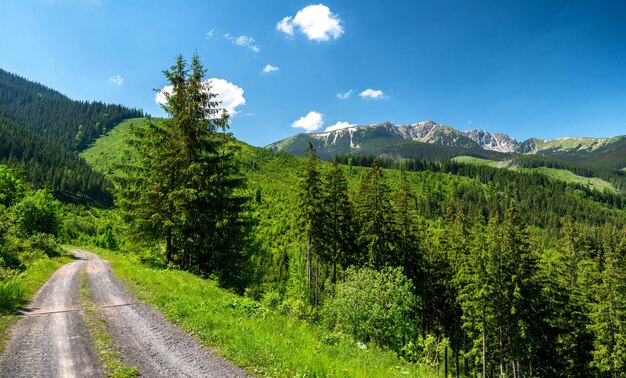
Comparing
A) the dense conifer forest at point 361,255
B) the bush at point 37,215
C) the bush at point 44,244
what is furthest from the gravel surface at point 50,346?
the bush at point 37,215

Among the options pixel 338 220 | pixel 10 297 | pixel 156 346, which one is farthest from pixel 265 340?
pixel 338 220

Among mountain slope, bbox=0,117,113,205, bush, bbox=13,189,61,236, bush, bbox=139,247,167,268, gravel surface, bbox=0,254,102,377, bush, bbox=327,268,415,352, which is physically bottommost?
bush, bbox=327,268,415,352

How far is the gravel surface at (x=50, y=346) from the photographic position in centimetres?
699

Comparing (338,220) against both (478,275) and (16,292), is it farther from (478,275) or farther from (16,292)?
(16,292)

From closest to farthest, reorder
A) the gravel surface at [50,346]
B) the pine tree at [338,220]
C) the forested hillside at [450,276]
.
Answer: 1. the gravel surface at [50,346]
2. the forested hillside at [450,276]
3. the pine tree at [338,220]

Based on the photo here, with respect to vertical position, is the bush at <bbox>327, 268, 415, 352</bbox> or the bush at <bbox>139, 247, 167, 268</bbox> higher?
the bush at <bbox>139, 247, 167, 268</bbox>

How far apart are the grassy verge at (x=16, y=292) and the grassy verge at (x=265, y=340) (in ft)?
12.8

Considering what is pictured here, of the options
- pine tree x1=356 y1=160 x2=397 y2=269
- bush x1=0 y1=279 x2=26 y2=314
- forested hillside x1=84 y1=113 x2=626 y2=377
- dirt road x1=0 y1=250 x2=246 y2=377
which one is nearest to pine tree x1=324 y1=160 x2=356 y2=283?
forested hillside x1=84 y1=113 x2=626 y2=377

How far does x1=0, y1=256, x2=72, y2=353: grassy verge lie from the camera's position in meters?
9.44

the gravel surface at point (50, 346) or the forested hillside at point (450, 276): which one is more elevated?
the gravel surface at point (50, 346)

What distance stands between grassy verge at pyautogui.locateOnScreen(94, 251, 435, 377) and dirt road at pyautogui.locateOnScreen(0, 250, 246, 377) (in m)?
0.49

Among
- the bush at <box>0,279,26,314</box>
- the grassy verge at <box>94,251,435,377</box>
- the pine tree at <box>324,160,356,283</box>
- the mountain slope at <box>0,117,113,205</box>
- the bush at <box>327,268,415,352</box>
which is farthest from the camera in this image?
the mountain slope at <box>0,117,113,205</box>

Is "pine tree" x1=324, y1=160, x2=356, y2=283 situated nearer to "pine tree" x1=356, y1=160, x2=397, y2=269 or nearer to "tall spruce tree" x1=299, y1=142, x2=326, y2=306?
"tall spruce tree" x1=299, y1=142, x2=326, y2=306

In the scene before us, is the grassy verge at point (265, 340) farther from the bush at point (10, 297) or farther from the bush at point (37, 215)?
the bush at point (37, 215)
